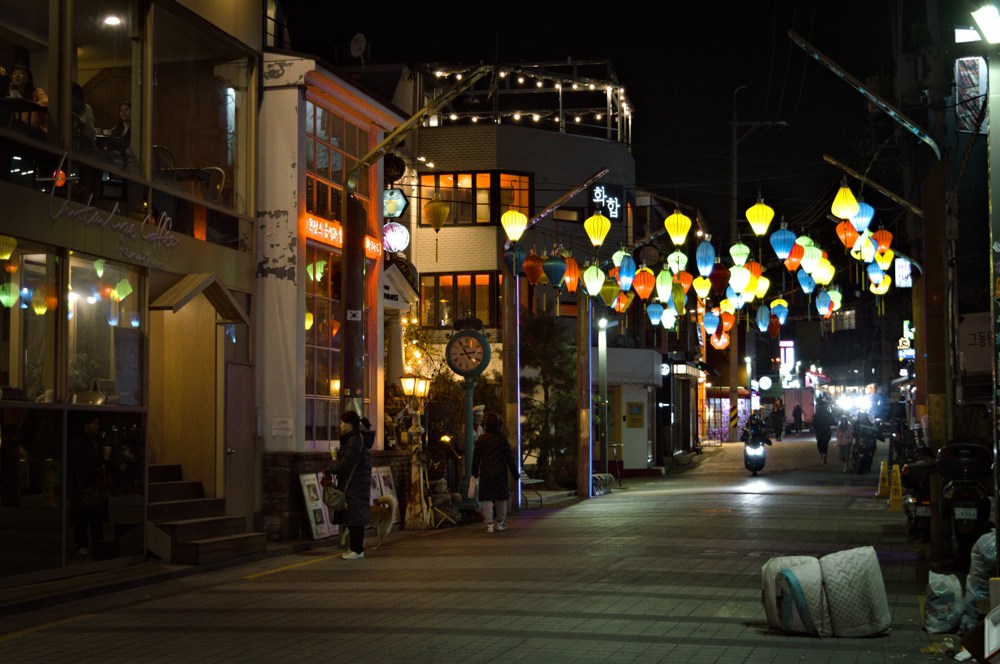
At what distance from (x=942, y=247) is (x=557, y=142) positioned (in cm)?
2527

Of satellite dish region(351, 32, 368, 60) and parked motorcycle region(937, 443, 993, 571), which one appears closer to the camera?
parked motorcycle region(937, 443, 993, 571)

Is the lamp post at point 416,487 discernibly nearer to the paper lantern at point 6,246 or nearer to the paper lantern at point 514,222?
the paper lantern at point 514,222

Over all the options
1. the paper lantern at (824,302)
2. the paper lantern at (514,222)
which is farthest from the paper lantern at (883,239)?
the paper lantern at (514,222)

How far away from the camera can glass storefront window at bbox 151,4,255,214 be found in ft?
60.9

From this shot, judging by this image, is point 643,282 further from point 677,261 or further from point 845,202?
point 845,202

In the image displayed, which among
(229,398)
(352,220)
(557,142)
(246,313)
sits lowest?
(229,398)

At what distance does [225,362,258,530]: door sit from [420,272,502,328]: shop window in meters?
21.0

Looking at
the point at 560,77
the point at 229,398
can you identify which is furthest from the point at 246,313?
the point at 560,77

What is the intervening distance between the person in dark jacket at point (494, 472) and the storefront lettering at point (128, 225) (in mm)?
6867

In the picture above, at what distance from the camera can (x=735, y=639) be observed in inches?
409

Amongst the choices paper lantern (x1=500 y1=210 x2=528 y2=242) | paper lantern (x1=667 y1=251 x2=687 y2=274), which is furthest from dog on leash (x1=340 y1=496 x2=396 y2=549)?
paper lantern (x1=667 y1=251 x2=687 y2=274)

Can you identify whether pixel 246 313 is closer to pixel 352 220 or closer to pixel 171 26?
pixel 352 220

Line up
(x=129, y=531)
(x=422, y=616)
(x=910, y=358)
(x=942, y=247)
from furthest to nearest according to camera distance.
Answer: (x=910, y=358) < (x=942, y=247) < (x=129, y=531) < (x=422, y=616)

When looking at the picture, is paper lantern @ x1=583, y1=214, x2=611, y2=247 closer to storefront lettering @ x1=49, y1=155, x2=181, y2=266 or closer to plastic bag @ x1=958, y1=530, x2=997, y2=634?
storefront lettering @ x1=49, y1=155, x2=181, y2=266
